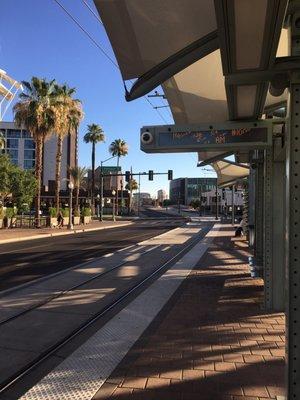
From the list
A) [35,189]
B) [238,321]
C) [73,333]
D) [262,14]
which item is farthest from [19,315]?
[35,189]

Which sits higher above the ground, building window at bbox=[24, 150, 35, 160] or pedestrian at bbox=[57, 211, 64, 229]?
building window at bbox=[24, 150, 35, 160]

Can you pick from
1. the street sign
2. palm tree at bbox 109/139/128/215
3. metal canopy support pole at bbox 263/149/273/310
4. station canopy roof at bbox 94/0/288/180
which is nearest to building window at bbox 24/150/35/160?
palm tree at bbox 109/139/128/215

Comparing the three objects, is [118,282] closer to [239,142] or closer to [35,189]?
[239,142]

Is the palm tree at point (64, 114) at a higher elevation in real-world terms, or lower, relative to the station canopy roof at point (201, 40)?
higher

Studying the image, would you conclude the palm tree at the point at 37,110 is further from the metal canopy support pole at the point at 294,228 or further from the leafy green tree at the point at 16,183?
the metal canopy support pole at the point at 294,228

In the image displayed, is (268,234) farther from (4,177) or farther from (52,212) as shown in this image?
(52,212)

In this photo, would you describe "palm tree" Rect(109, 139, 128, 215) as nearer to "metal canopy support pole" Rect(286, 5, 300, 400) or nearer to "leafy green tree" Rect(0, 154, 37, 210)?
"leafy green tree" Rect(0, 154, 37, 210)

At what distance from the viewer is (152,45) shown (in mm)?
4820

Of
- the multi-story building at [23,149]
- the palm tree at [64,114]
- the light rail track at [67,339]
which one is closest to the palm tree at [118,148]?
the multi-story building at [23,149]

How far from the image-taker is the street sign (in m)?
5.16

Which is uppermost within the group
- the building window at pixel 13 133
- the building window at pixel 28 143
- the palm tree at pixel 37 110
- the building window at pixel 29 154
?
the building window at pixel 13 133

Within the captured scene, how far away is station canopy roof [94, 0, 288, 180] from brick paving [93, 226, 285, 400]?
2.80 metres

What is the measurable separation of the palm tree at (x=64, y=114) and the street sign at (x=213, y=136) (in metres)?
35.6

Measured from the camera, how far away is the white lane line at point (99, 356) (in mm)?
4590
